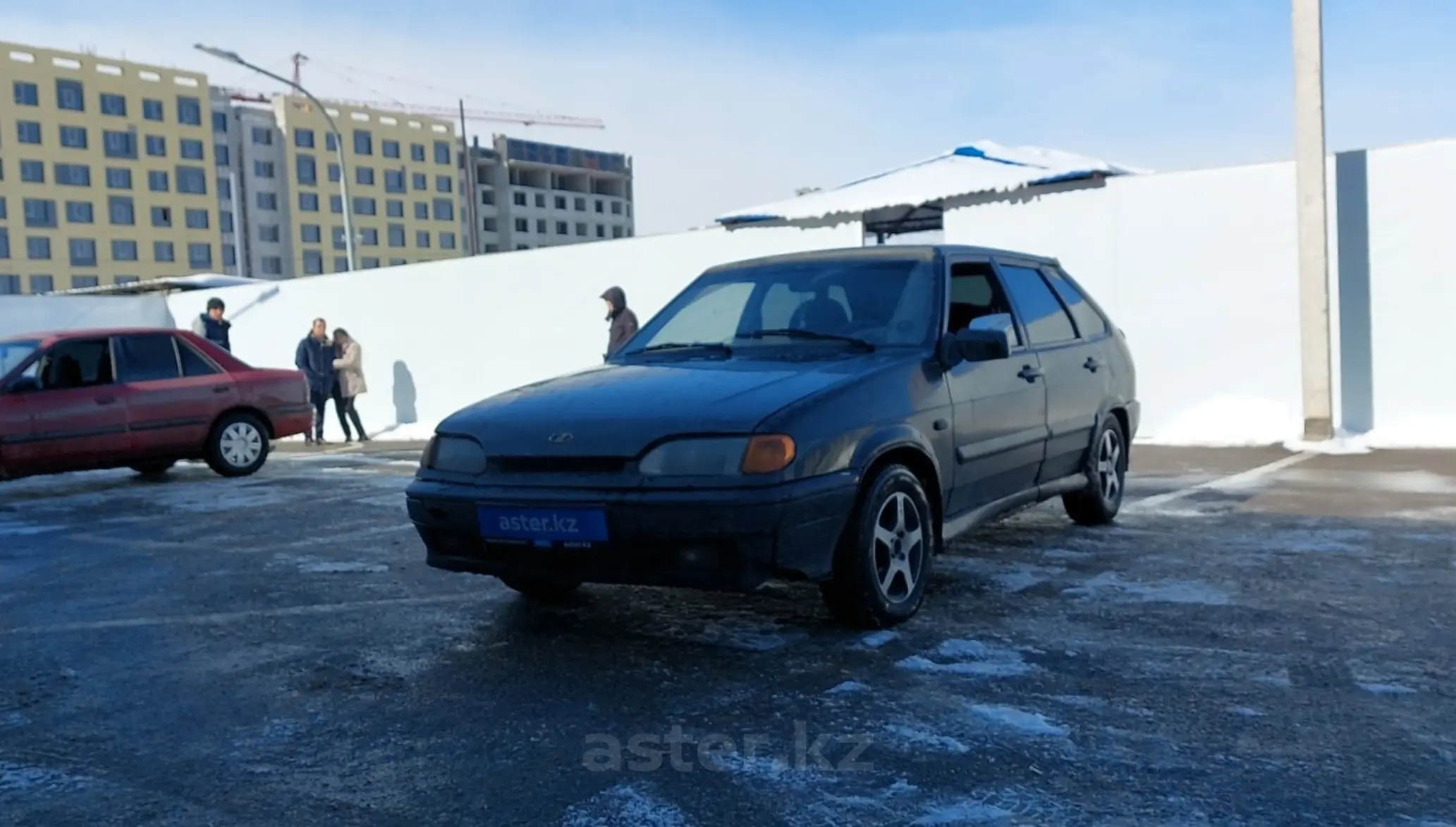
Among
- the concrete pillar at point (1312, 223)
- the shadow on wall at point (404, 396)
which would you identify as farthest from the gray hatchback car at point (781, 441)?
the shadow on wall at point (404, 396)

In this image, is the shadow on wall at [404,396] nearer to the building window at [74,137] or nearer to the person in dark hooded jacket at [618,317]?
the person in dark hooded jacket at [618,317]

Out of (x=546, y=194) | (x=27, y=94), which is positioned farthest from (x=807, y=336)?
(x=546, y=194)

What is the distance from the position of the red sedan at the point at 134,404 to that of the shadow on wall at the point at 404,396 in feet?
20.9

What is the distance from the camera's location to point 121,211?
258 ft

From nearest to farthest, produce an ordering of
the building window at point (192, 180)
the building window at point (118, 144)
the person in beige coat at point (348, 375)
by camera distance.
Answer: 1. the person in beige coat at point (348, 375)
2. the building window at point (118, 144)
3. the building window at point (192, 180)

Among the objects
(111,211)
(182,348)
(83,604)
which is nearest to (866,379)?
(83,604)

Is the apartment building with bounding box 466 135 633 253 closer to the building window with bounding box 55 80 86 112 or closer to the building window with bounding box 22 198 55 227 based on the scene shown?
the building window with bounding box 55 80 86 112

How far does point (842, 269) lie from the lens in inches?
212

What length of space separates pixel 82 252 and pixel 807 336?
82885 mm

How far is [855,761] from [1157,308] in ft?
31.5

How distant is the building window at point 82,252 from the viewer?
75938mm

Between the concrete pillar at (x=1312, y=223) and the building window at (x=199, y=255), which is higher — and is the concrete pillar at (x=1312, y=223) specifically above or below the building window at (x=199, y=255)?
below

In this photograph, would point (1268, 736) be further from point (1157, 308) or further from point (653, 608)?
point (1157, 308)

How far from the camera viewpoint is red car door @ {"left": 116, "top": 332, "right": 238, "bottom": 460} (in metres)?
10.1
